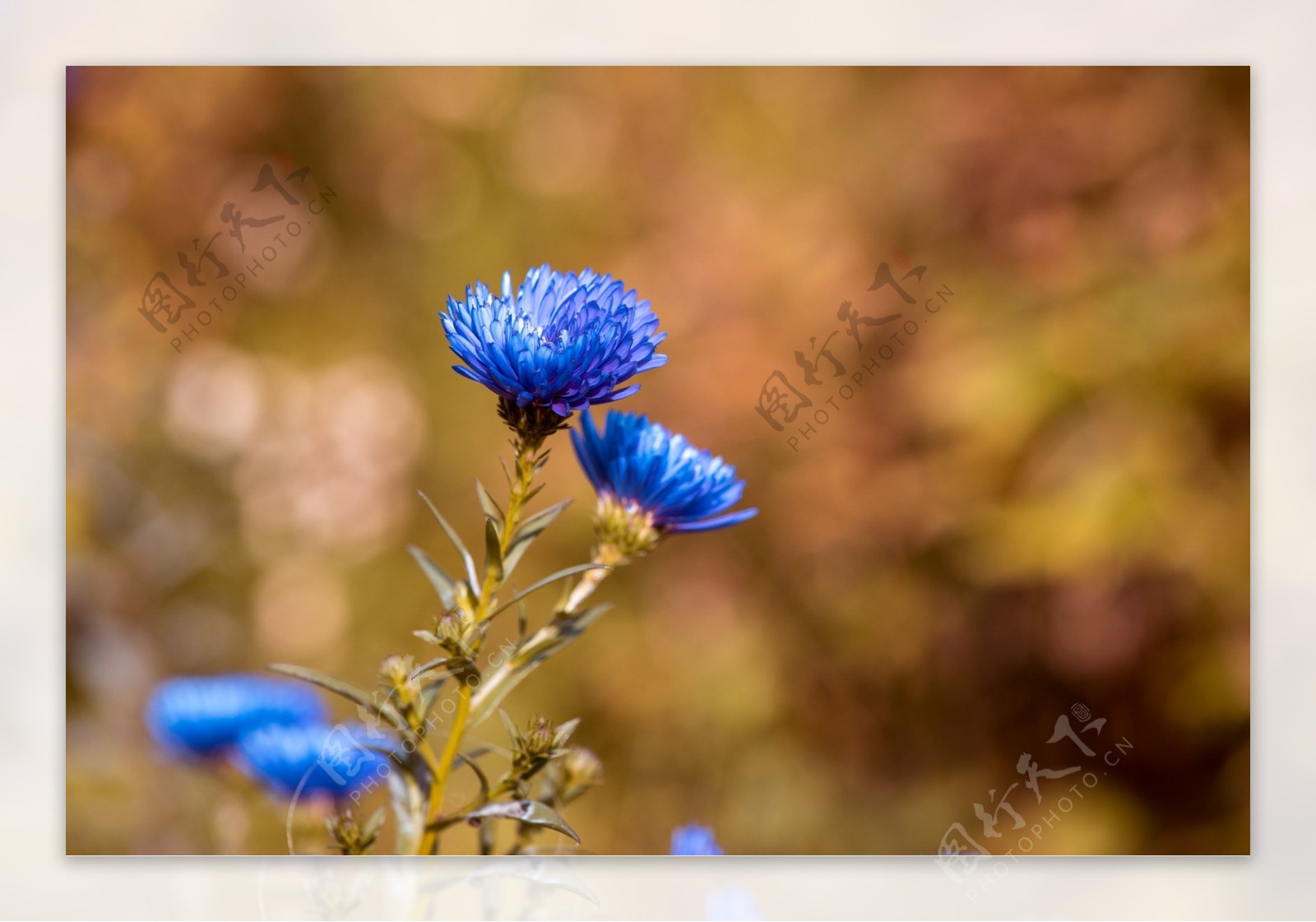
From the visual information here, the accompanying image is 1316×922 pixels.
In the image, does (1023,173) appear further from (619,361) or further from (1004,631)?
(619,361)

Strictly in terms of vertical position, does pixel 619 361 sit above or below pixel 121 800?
above

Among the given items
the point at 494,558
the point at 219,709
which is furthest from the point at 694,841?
the point at 494,558

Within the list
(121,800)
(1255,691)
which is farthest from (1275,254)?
(121,800)

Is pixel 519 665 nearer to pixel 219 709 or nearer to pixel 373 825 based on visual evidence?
pixel 373 825
